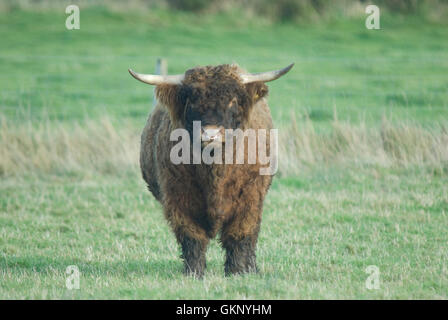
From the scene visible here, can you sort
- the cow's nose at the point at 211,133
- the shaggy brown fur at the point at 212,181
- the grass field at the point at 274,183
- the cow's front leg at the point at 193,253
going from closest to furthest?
the cow's nose at the point at 211,133 → the shaggy brown fur at the point at 212,181 → the grass field at the point at 274,183 → the cow's front leg at the point at 193,253

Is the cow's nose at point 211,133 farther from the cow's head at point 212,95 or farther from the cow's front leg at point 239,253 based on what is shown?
the cow's front leg at point 239,253

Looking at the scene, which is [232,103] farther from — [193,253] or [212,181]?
[193,253]

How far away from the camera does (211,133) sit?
212 inches

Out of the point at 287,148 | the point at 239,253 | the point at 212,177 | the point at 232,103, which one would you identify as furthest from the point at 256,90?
the point at 287,148

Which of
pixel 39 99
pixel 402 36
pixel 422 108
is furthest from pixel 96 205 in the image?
pixel 402 36

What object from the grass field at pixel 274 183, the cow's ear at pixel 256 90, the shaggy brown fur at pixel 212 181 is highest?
the cow's ear at pixel 256 90

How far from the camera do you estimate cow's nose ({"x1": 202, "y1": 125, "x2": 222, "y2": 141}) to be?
17.6 feet

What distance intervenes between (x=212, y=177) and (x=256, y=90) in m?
0.76

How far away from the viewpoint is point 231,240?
6.04m

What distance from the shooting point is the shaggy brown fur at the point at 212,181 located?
5.66m

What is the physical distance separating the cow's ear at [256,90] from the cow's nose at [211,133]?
21.0 inches

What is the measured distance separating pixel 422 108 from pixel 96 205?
6424 millimetres

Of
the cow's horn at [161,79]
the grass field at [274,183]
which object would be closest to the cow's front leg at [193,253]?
the grass field at [274,183]
